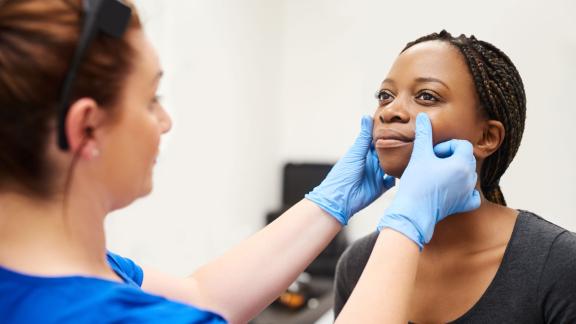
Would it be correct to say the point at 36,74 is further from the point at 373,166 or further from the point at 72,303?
the point at 373,166

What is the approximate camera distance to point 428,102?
104 cm

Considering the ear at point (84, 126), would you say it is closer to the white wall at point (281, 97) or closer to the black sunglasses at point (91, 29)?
the black sunglasses at point (91, 29)

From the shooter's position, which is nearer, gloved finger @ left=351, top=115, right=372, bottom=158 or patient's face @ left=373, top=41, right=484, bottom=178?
patient's face @ left=373, top=41, right=484, bottom=178

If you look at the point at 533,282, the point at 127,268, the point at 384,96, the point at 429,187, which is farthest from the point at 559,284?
the point at 127,268

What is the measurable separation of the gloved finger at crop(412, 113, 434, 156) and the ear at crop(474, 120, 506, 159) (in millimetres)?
144

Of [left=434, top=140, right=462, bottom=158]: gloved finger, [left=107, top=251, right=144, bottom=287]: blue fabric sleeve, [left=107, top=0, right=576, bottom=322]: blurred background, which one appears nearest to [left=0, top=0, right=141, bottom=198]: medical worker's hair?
[left=107, top=251, right=144, bottom=287]: blue fabric sleeve

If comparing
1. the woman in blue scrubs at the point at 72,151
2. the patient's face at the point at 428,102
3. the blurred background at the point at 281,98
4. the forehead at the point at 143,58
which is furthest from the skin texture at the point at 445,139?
the blurred background at the point at 281,98

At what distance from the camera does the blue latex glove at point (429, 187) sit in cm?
90

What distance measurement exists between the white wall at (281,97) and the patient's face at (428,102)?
1.24 m

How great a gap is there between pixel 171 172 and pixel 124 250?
403mm

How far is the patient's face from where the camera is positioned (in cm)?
102

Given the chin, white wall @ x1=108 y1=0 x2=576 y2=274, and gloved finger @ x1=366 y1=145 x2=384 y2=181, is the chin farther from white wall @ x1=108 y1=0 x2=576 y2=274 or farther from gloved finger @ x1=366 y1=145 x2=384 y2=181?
white wall @ x1=108 y1=0 x2=576 y2=274

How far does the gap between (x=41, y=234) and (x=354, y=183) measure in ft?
2.38

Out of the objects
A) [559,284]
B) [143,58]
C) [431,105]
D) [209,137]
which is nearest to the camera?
[143,58]
